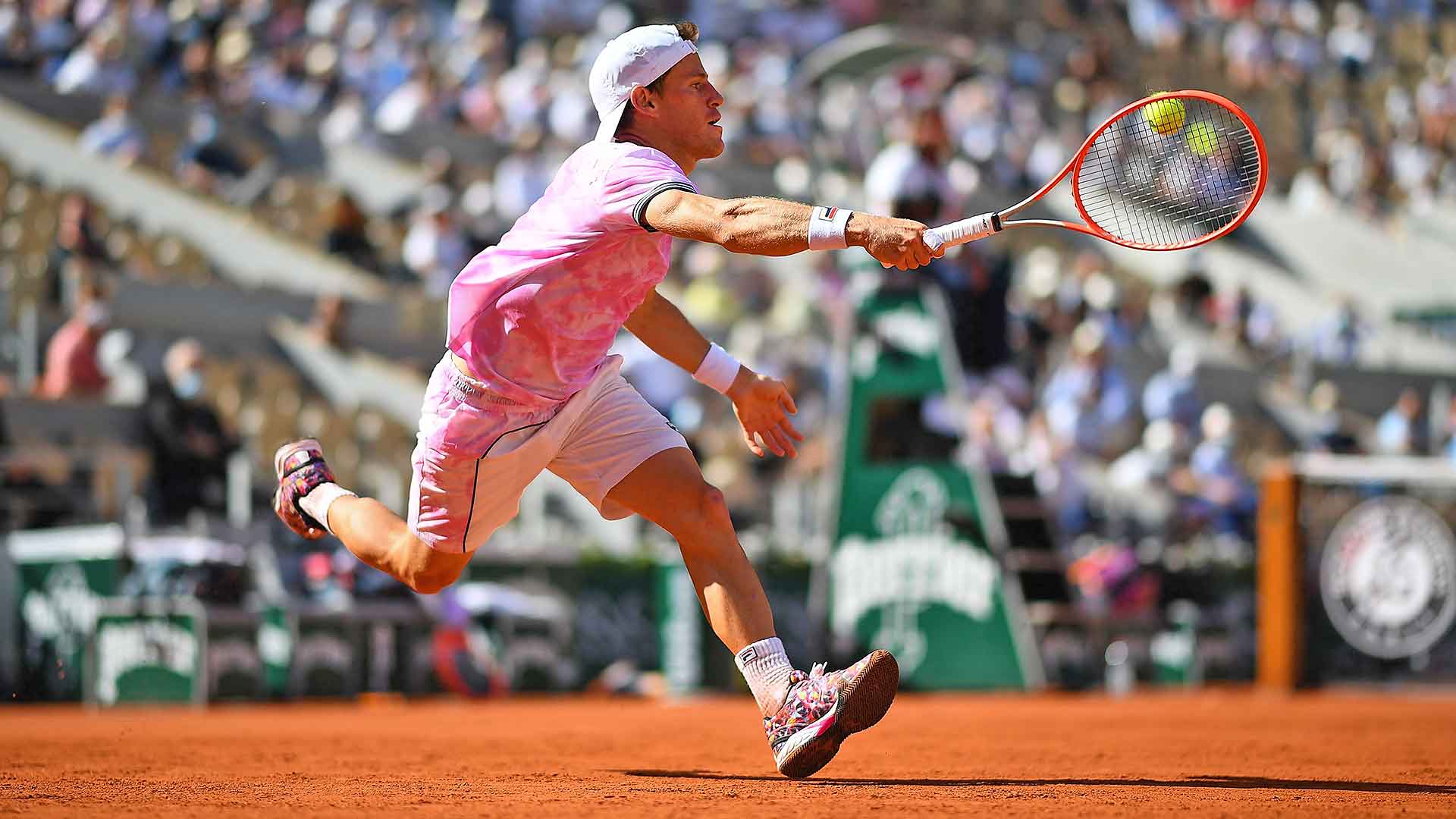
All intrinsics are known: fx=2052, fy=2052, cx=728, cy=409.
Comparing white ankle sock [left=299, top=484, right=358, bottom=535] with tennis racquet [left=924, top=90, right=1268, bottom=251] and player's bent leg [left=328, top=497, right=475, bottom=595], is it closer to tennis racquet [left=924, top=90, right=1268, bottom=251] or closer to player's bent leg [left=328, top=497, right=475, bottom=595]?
player's bent leg [left=328, top=497, right=475, bottom=595]

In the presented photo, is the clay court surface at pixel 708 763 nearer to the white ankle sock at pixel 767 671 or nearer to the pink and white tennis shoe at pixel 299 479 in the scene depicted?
the white ankle sock at pixel 767 671

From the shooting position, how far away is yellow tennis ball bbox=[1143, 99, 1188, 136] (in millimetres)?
6406

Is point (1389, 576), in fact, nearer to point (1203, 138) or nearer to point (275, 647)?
point (275, 647)

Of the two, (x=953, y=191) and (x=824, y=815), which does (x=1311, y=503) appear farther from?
(x=824, y=815)

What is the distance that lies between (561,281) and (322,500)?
1371 millimetres

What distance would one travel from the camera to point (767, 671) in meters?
6.05

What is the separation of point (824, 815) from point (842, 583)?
27.6 ft

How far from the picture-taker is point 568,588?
14.1 metres

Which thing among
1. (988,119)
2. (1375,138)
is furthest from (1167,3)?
(988,119)

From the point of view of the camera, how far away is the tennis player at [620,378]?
18.9 ft

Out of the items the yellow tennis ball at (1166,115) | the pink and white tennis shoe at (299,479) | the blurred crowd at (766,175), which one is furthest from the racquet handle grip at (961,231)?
the blurred crowd at (766,175)

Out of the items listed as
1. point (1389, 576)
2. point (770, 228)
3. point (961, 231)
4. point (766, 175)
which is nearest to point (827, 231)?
point (770, 228)

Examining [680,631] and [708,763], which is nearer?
[708,763]

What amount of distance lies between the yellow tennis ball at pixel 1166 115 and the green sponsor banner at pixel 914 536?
6.70m
